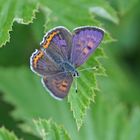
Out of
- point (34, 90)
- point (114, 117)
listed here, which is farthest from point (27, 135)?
point (114, 117)

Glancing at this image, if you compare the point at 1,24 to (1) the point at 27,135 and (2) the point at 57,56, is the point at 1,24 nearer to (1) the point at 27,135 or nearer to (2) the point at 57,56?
(2) the point at 57,56

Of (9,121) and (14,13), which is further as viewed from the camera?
(9,121)

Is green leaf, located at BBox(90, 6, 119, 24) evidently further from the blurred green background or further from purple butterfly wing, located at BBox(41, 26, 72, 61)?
purple butterfly wing, located at BBox(41, 26, 72, 61)

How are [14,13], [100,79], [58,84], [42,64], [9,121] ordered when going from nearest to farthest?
[58,84], [42,64], [14,13], [9,121], [100,79]

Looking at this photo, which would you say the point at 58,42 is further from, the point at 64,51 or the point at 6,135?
the point at 6,135

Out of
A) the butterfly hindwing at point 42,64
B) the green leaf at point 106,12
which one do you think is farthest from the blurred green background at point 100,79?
the butterfly hindwing at point 42,64

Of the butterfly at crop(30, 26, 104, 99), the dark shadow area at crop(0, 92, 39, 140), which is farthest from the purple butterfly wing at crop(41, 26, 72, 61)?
the dark shadow area at crop(0, 92, 39, 140)

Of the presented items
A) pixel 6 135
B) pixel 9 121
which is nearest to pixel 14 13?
pixel 6 135
